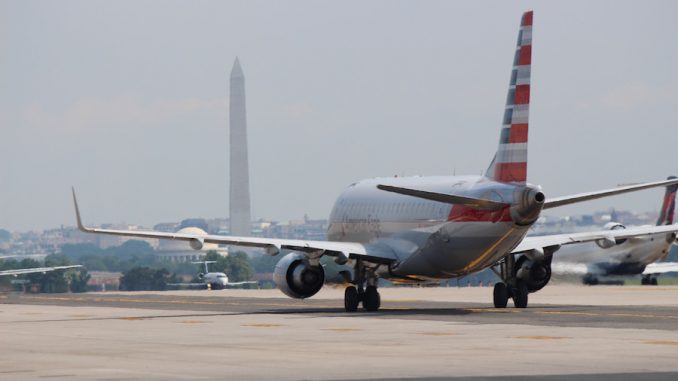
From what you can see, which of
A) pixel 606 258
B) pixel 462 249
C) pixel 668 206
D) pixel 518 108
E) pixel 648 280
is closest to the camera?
pixel 518 108

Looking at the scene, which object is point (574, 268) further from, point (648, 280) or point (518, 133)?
point (518, 133)

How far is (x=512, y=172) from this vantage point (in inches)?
1965

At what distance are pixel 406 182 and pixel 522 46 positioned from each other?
9932 millimetres

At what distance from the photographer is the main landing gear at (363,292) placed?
55156mm

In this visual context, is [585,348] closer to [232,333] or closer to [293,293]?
[232,333]

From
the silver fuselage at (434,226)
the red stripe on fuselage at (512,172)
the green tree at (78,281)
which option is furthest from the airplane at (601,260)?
the green tree at (78,281)

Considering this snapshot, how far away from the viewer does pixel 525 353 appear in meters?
32.4

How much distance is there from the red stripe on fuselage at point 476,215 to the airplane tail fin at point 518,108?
1324 mm

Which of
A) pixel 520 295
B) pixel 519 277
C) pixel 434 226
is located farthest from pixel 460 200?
pixel 519 277

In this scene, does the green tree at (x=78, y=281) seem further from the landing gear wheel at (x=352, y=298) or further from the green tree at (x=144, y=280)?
the landing gear wheel at (x=352, y=298)

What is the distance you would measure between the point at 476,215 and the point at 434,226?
10.8ft

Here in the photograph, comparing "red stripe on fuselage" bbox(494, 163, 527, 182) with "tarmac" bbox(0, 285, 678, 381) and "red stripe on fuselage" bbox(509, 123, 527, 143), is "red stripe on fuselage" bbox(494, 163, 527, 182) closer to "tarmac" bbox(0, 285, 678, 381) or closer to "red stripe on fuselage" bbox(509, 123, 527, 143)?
"red stripe on fuselage" bbox(509, 123, 527, 143)

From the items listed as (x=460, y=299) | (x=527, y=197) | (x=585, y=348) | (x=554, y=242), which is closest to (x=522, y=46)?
(x=527, y=197)

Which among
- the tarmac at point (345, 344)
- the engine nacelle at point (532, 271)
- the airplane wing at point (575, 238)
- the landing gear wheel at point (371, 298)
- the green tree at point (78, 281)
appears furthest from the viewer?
the green tree at point (78, 281)
